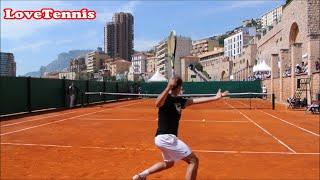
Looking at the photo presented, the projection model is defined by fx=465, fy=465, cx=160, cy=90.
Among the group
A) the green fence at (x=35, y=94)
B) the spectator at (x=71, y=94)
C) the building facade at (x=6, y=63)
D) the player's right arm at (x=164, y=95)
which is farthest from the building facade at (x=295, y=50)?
the building facade at (x=6, y=63)

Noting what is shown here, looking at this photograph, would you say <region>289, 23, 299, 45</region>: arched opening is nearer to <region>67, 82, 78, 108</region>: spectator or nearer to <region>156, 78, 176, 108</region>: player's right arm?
<region>67, 82, 78, 108</region>: spectator

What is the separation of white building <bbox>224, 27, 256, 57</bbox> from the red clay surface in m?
Answer: 129

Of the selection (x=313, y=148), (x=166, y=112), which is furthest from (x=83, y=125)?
(x=166, y=112)

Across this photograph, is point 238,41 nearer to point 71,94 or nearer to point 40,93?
point 71,94

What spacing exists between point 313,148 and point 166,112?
27.4 ft

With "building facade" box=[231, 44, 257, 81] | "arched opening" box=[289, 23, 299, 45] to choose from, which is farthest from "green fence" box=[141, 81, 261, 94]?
"building facade" box=[231, 44, 257, 81]

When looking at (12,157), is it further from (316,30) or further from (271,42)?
(271,42)

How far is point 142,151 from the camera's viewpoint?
12.6m

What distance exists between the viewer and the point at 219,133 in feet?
56.1

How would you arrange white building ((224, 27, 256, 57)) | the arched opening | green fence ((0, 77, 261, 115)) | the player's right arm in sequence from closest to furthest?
the player's right arm → green fence ((0, 77, 261, 115)) → the arched opening → white building ((224, 27, 256, 57))

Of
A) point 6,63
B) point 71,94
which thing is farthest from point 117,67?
point 71,94

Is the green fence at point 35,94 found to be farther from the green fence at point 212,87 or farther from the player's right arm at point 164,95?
the green fence at point 212,87

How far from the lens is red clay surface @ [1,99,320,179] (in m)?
9.81

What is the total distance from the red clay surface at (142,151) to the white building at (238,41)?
424 feet
